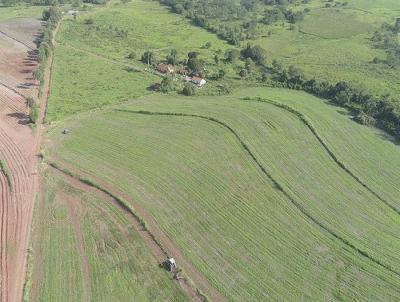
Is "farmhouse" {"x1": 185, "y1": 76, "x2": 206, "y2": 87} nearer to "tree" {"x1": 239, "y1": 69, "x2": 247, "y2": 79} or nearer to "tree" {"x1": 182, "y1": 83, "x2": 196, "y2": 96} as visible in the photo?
"tree" {"x1": 182, "y1": 83, "x2": 196, "y2": 96}

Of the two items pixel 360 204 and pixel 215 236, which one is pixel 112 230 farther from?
pixel 360 204

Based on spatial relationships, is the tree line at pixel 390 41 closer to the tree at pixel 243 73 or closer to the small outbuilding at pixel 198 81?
the tree at pixel 243 73

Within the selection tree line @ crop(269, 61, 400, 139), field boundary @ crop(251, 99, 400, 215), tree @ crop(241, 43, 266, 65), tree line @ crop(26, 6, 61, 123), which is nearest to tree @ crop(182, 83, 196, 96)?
field boundary @ crop(251, 99, 400, 215)

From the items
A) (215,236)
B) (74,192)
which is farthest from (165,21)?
(215,236)

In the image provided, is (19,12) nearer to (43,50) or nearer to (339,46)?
(43,50)

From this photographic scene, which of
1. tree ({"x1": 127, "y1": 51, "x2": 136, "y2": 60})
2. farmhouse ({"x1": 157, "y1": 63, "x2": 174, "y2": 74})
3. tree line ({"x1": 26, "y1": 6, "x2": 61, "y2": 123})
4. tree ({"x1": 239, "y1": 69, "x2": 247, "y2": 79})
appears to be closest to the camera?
tree line ({"x1": 26, "y1": 6, "x2": 61, "y2": 123})

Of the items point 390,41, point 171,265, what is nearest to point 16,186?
point 171,265

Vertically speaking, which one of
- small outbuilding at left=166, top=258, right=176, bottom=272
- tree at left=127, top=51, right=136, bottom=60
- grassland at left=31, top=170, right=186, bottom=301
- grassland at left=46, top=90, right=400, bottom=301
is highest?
tree at left=127, top=51, right=136, bottom=60
